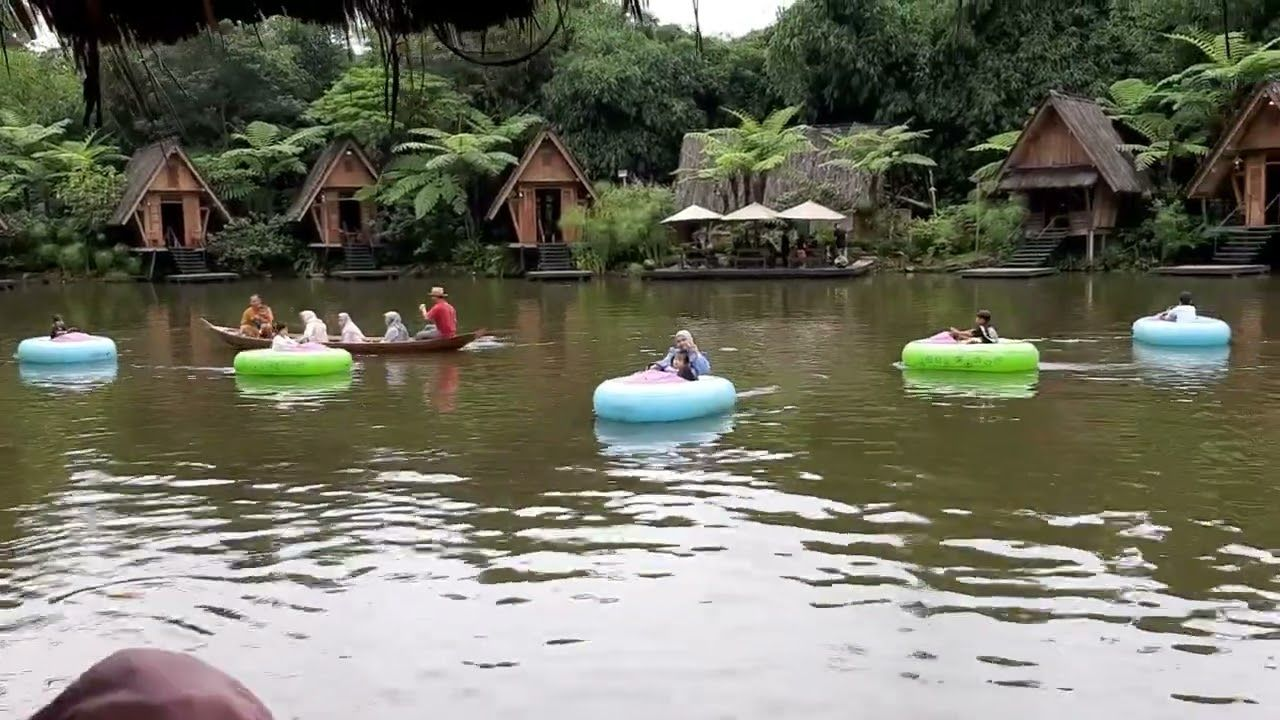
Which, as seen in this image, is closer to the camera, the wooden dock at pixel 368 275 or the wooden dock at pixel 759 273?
the wooden dock at pixel 759 273

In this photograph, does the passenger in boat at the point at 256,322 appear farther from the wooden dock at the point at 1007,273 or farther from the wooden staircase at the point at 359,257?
the wooden staircase at the point at 359,257

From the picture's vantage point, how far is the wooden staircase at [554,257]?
39.0 m

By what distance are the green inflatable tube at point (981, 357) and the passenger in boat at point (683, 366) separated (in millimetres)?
3836

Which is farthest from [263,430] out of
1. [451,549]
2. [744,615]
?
[744,615]

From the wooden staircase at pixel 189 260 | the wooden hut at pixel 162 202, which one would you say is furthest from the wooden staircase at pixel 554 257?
the wooden staircase at pixel 189 260

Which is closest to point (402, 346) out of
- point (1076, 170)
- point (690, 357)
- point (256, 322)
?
point (256, 322)

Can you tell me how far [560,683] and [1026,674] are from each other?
2380 millimetres

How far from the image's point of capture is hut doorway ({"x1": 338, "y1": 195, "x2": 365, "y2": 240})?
43.0 m

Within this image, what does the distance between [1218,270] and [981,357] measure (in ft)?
56.3

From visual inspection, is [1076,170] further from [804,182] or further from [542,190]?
[542,190]

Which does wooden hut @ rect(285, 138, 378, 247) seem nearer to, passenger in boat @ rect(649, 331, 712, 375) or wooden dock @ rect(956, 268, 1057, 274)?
wooden dock @ rect(956, 268, 1057, 274)

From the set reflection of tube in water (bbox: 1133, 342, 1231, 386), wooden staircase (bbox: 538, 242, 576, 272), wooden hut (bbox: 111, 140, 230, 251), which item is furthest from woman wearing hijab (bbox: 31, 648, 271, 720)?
wooden hut (bbox: 111, 140, 230, 251)

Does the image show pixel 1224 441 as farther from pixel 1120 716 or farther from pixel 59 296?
pixel 59 296

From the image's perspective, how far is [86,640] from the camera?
24.0 feet
